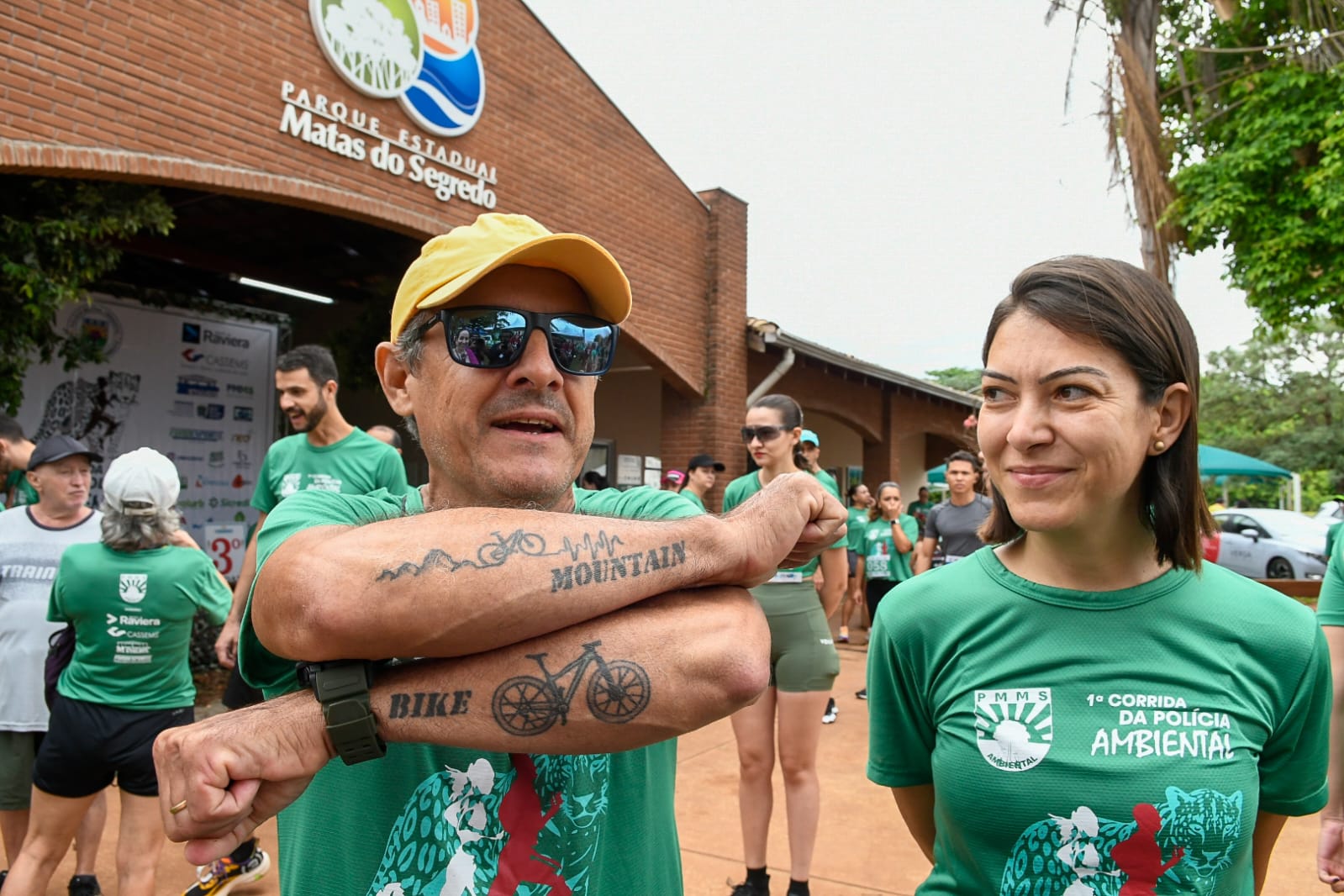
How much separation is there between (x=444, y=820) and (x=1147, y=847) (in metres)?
1.15

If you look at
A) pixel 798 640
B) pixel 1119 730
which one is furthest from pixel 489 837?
pixel 798 640

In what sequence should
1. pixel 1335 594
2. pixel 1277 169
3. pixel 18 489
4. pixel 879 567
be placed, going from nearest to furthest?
pixel 1335 594
pixel 18 489
pixel 879 567
pixel 1277 169

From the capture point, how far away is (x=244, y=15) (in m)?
6.63

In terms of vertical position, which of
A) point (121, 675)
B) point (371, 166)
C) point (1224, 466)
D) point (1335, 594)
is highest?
point (371, 166)

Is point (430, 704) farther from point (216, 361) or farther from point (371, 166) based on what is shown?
point (216, 361)

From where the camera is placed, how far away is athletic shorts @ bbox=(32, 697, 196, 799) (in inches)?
128

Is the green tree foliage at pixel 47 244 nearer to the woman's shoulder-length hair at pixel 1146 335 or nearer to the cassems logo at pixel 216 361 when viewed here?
the cassems logo at pixel 216 361

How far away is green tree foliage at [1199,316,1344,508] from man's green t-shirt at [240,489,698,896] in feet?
146

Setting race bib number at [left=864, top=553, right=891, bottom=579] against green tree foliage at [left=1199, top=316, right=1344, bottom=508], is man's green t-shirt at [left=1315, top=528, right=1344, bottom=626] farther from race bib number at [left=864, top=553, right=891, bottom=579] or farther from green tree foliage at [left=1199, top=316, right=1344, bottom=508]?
green tree foliage at [left=1199, top=316, right=1344, bottom=508]

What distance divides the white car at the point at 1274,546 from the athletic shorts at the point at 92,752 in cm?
1725

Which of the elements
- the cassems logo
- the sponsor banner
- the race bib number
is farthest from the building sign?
the race bib number

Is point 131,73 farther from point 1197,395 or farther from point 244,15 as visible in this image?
point 1197,395

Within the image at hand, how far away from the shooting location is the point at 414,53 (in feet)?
25.7

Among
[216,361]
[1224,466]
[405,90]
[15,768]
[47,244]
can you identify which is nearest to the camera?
[15,768]
